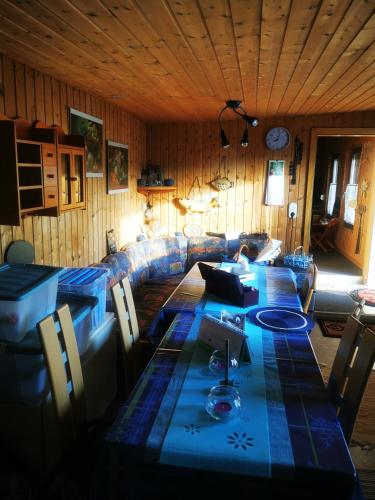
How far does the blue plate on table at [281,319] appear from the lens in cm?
223

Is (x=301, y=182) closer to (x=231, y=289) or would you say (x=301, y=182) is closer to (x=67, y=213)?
(x=231, y=289)

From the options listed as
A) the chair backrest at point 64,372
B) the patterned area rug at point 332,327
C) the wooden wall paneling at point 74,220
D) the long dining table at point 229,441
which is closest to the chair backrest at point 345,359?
the long dining table at point 229,441

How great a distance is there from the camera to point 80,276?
273cm

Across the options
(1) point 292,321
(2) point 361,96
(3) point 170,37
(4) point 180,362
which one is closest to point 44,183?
(3) point 170,37

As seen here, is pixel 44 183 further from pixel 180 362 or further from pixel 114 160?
pixel 114 160

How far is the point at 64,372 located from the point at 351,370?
1.28 m

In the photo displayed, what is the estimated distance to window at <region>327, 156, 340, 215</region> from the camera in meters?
9.11

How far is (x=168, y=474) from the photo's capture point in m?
1.28

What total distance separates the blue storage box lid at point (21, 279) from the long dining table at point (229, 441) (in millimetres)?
706

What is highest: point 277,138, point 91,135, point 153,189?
point 277,138

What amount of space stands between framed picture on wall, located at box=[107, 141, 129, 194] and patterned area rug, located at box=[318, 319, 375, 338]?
267 centimetres

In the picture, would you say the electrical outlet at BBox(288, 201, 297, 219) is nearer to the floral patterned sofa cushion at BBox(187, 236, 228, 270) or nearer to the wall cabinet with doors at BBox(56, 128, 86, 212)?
the floral patterned sofa cushion at BBox(187, 236, 228, 270)

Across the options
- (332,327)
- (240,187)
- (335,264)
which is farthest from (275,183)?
(335,264)

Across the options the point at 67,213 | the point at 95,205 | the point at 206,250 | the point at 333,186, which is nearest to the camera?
the point at 67,213
